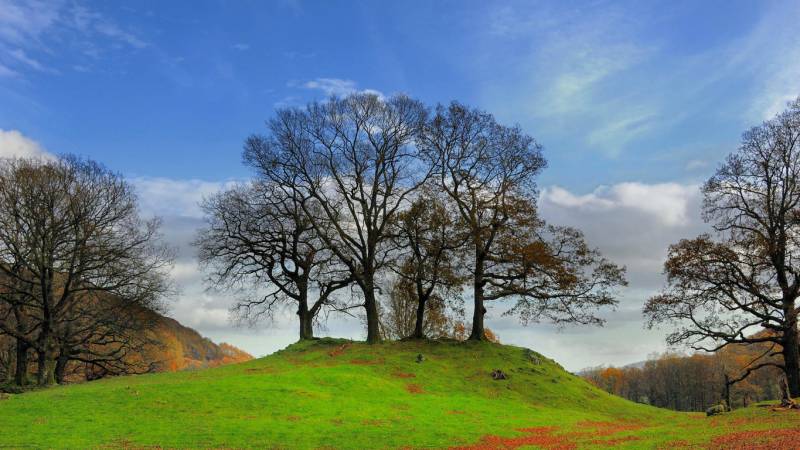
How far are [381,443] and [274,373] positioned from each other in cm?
1739

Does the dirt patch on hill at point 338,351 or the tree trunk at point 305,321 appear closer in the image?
the dirt patch on hill at point 338,351

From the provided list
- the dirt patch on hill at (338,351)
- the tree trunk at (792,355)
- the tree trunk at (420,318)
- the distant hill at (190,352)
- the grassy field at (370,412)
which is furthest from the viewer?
the distant hill at (190,352)

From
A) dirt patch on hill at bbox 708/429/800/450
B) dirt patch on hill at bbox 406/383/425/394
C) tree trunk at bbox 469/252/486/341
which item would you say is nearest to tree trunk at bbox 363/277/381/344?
tree trunk at bbox 469/252/486/341

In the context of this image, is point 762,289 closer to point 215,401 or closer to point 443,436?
point 443,436

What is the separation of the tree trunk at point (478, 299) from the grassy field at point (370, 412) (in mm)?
3021

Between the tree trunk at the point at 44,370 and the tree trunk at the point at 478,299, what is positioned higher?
the tree trunk at the point at 478,299

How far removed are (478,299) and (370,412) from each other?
20517mm

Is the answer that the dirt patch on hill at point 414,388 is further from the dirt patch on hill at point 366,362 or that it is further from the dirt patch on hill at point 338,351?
the dirt patch on hill at point 338,351

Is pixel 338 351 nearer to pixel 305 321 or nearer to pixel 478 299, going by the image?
pixel 305 321

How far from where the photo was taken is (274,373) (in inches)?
1543

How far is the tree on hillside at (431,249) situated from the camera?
47.5m

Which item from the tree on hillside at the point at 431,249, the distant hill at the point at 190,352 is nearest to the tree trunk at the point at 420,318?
the tree on hillside at the point at 431,249

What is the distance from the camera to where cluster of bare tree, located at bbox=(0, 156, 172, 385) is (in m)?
43.0

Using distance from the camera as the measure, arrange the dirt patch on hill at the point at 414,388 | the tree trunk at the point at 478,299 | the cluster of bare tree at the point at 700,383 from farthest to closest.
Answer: the cluster of bare tree at the point at 700,383
the tree trunk at the point at 478,299
the dirt patch on hill at the point at 414,388
